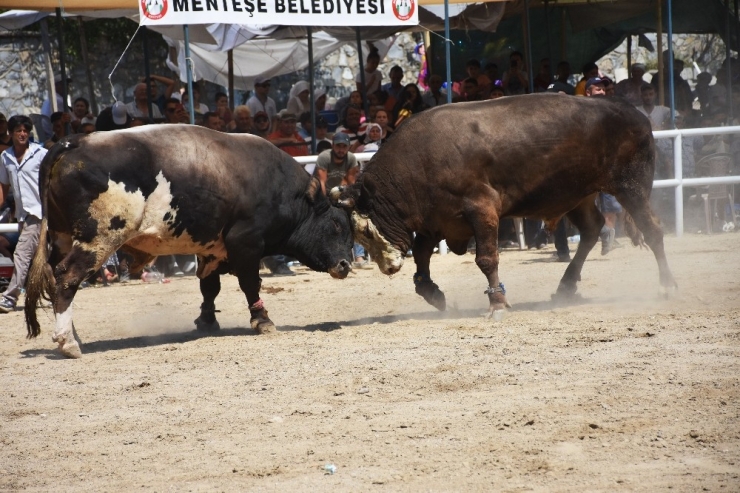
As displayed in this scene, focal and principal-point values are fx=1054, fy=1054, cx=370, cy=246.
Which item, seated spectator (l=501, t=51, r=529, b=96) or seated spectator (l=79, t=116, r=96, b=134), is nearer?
seated spectator (l=79, t=116, r=96, b=134)

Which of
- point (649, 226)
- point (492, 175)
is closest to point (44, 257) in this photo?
point (492, 175)

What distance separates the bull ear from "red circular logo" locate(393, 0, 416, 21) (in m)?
4.14

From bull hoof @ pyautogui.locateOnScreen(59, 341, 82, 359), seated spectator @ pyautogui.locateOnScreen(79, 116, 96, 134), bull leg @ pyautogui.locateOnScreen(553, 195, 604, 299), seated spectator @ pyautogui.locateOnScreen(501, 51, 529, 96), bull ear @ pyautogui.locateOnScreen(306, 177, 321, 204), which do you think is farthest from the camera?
seated spectator @ pyautogui.locateOnScreen(501, 51, 529, 96)

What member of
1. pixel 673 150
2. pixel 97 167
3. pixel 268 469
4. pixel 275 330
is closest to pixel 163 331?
pixel 275 330

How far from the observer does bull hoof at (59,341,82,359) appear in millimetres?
7734

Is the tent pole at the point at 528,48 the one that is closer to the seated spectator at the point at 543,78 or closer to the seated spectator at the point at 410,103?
the seated spectator at the point at 543,78

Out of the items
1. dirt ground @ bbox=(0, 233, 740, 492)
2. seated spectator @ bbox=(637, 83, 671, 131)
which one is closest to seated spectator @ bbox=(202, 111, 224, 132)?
dirt ground @ bbox=(0, 233, 740, 492)

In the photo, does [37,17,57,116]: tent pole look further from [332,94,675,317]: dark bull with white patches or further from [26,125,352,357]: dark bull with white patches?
[332,94,675,317]: dark bull with white patches

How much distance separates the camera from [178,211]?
7.91 metres

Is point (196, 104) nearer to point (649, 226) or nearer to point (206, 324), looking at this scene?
point (206, 324)

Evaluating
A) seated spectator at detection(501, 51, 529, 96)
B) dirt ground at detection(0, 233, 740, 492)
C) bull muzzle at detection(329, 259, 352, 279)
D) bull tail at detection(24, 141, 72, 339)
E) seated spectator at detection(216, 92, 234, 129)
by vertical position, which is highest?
seated spectator at detection(501, 51, 529, 96)

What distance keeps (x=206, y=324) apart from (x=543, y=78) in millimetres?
8352

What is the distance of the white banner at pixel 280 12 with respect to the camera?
11352 millimetres

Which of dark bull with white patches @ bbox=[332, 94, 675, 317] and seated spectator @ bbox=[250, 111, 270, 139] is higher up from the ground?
seated spectator @ bbox=[250, 111, 270, 139]
